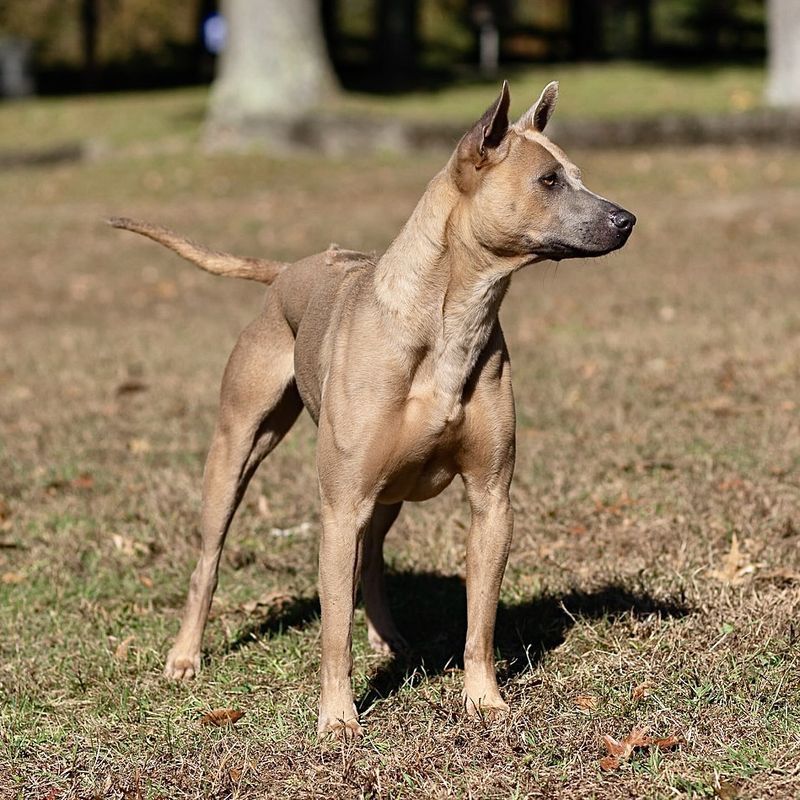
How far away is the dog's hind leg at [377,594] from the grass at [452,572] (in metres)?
0.08

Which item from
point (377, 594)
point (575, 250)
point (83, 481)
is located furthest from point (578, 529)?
point (83, 481)

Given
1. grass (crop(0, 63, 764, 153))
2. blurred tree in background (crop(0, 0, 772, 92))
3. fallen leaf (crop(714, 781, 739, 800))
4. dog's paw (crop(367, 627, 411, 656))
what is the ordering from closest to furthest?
fallen leaf (crop(714, 781, 739, 800))
dog's paw (crop(367, 627, 411, 656))
grass (crop(0, 63, 764, 153))
blurred tree in background (crop(0, 0, 772, 92))

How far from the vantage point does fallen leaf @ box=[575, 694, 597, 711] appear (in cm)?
454

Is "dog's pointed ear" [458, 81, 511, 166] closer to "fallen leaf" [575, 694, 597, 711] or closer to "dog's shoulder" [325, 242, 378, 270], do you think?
"dog's shoulder" [325, 242, 378, 270]

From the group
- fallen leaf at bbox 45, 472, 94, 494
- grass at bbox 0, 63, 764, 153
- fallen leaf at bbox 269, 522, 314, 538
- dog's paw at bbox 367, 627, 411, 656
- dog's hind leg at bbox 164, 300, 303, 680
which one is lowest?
grass at bbox 0, 63, 764, 153

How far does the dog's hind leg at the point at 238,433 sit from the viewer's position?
5223 mm

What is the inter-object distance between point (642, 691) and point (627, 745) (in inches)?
18.1

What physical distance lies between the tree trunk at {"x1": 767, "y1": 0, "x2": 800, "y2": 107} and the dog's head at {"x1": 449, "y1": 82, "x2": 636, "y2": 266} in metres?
18.1

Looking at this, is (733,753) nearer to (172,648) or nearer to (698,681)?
(698,681)

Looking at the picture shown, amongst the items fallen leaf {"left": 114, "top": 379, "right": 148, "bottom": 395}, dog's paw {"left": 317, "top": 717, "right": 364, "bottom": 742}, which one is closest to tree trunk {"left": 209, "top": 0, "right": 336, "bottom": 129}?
fallen leaf {"left": 114, "top": 379, "right": 148, "bottom": 395}

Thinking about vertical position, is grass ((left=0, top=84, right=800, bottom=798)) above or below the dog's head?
below

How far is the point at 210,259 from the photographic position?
5730 millimetres

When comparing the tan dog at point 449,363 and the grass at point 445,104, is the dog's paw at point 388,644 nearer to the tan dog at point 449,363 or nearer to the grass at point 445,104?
the tan dog at point 449,363

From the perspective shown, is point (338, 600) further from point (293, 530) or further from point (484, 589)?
point (293, 530)
